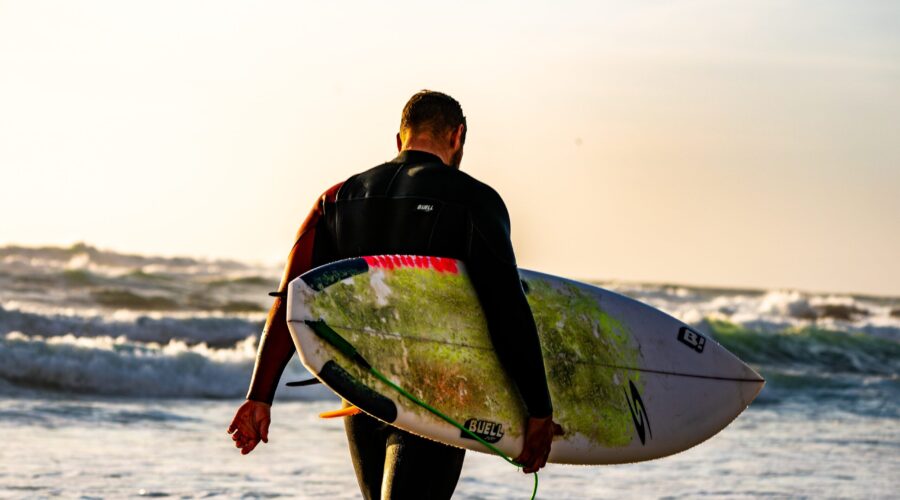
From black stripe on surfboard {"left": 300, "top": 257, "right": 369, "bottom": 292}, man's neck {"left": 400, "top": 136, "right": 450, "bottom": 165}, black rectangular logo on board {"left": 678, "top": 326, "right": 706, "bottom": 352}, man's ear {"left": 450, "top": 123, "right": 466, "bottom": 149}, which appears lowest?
black stripe on surfboard {"left": 300, "top": 257, "right": 369, "bottom": 292}

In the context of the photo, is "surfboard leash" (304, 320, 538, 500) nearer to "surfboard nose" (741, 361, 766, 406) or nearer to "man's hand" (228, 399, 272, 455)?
"man's hand" (228, 399, 272, 455)

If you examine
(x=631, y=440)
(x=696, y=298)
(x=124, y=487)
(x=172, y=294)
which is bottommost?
(x=124, y=487)

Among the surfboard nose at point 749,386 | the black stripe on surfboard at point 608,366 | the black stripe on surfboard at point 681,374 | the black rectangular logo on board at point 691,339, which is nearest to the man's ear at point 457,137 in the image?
the black stripe on surfboard at point 608,366

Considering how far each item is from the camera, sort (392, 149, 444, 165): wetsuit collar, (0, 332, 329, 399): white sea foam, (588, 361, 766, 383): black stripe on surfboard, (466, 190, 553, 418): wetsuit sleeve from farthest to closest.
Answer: (0, 332, 329, 399): white sea foam < (588, 361, 766, 383): black stripe on surfboard < (392, 149, 444, 165): wetsuit collar < (466, 190, 553, 418): wetsuit sleeve

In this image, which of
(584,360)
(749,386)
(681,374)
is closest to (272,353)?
(584,360)

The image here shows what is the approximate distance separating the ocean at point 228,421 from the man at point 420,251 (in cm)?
325

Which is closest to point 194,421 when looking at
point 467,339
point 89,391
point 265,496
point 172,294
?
point 89,391

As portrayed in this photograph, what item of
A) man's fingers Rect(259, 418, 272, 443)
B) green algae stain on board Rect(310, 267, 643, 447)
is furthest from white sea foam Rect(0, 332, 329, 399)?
green algae stain on board Rect(310, 267, 643, 447)

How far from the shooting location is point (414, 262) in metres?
3.03

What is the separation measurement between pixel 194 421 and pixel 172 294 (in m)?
12.9

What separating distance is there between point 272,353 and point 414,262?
0.44 meters

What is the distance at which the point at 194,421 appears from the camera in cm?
902

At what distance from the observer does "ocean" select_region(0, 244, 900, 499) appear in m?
6.66

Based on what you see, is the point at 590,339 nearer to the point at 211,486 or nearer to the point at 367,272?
the point at 367,272
